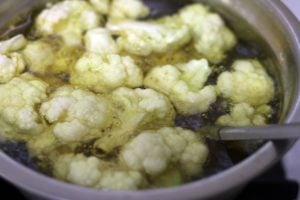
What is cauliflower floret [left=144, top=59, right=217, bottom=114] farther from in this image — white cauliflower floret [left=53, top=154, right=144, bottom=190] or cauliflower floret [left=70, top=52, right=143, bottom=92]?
white cauliflower floret [left=53, top=154, right=144, bottom=190]

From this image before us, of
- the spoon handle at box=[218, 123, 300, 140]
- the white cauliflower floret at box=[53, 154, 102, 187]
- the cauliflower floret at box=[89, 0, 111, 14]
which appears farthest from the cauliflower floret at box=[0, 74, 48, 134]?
the spoon handle at box=[218, 123, 300, 140]

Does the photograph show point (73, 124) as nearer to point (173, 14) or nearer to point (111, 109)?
point (111, 109)

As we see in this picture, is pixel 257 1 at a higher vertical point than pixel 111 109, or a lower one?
higher

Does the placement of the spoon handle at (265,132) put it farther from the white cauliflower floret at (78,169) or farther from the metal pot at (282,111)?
the white cauliflower floret at (78,169)

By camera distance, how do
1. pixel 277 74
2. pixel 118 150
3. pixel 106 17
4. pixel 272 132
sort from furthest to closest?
pixel 106 17 < pixel 277 74 < pixel 118 150 < pixel 272 132

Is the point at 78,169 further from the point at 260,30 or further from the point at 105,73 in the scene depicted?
A: the point at 260,30

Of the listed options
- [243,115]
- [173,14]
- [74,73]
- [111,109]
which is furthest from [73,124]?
[173,14]

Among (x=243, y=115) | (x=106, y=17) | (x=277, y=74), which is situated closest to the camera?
(x=243, y=115)

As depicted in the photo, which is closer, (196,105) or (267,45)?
(196,105)

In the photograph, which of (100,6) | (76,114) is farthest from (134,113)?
(100,6)
